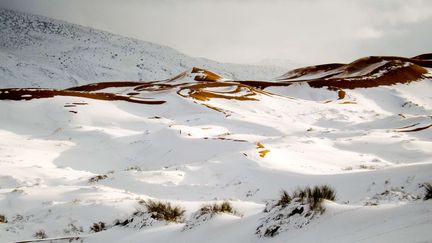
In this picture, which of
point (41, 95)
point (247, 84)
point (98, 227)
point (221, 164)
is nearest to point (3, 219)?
point (98, 227)

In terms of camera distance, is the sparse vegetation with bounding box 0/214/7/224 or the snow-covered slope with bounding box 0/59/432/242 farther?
the sparse vegetation with bounding box 0/214/7/224

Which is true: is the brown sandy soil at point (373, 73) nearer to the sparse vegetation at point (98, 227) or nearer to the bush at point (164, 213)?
the bush at point (164, 213)

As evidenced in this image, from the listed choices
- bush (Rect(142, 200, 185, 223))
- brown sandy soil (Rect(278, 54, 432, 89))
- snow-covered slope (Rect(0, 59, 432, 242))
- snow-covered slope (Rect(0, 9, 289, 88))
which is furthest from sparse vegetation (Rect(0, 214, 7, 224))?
snow-covered slope (Rect(0, 9, 289, 88))

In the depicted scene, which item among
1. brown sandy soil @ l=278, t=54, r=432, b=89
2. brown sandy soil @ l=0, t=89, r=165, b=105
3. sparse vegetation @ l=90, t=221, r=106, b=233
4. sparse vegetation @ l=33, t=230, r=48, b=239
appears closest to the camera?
sparse vegetation @ l=33, t=230, r=48, b=239

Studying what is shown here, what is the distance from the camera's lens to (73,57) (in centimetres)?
8244

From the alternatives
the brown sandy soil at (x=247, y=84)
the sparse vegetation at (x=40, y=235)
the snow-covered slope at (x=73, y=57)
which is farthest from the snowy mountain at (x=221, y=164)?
the snow-covered slope at (x=73, y=57)

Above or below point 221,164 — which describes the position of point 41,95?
above

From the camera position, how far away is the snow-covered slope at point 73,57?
232ft

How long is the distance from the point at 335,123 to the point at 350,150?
8305 millimetres

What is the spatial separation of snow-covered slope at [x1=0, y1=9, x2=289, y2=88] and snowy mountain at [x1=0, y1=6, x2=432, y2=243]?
1811 inches

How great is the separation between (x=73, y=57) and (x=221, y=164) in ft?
257

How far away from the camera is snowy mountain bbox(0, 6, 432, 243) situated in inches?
196

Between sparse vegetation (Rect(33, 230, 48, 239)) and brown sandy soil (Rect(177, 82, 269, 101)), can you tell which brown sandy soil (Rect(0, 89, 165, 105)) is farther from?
sparse vegetation (Rect(33, 230, 48, 239))

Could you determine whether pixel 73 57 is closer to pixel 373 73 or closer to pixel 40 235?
pixel 373 73
